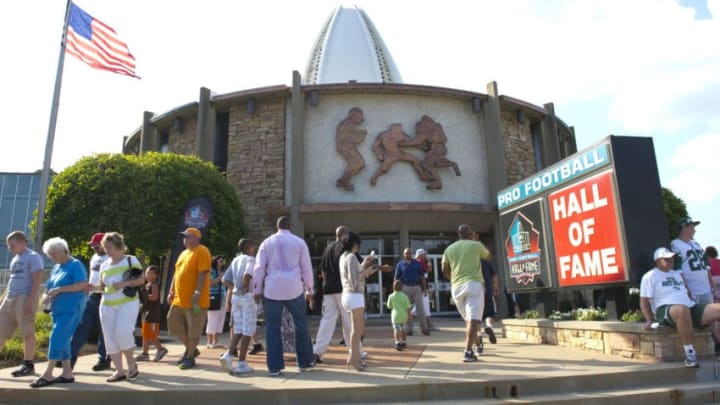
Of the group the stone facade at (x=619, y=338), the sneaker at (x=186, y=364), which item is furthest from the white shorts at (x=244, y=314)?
the stone facade at (x=619, y=338)

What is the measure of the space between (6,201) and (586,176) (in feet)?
175

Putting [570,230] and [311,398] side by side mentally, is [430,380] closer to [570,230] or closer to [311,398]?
[311,398]

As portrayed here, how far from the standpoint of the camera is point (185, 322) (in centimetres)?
534

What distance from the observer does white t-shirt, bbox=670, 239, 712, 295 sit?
18.4ft

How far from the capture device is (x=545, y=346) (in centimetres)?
682

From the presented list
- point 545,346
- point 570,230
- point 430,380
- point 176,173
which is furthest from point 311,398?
point 176,173

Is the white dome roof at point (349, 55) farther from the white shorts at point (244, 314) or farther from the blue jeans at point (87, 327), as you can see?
the blue jeans at point (87, 327)

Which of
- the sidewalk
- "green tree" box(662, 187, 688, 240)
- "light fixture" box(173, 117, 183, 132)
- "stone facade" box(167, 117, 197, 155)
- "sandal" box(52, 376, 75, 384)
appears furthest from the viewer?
"green tree" box(662, 187, 688, 240)

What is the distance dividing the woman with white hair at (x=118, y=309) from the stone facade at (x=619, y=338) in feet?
18.9

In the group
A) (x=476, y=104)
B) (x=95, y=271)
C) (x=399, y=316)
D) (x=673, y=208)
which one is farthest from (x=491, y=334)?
(x=673, y=208)

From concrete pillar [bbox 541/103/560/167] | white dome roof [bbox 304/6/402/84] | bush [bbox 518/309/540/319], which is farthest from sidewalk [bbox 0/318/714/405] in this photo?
white dome roof [bbox 304/6/402/84]

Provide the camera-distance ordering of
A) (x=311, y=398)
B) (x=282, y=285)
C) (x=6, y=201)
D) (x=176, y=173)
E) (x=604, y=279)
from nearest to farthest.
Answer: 1. (x=311, y=398)
2. (x=282, y=285)
3. (x=604, y=279)
4. (x=176, y=173)
5. (x=6, y=201)

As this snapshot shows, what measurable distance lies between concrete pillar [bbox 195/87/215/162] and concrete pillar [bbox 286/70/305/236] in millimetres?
→ 3293

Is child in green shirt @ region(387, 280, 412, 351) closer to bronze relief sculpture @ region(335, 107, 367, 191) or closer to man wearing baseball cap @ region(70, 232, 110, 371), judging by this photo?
man wearing baseball cap @ region(70, 232, 110, 371)
